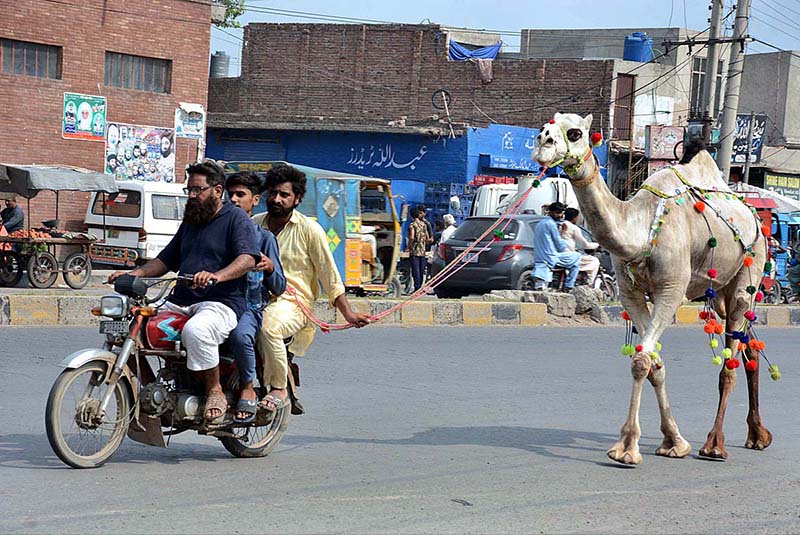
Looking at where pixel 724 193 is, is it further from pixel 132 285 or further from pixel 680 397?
pixel 132 285

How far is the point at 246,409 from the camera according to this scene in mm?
6418

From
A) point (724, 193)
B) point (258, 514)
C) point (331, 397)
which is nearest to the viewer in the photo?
point (258, 514)

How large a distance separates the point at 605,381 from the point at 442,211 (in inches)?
945

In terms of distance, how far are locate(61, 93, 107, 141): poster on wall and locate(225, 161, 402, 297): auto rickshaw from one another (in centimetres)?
692

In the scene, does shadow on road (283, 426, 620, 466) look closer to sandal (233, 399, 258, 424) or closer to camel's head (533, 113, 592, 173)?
sandal (233, 399, 258, 424)

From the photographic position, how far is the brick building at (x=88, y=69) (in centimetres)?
2608

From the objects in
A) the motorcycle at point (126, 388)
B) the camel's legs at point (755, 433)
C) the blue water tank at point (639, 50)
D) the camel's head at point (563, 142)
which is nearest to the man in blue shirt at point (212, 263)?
the motorcycle at point (126, 388)

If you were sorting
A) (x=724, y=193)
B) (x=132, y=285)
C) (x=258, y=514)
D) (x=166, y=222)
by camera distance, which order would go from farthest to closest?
(x=166, y=222)
(x=724, y=193)
(x=132, y=285)
(x=258, y=514)

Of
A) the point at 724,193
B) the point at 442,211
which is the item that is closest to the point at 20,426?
the point at 724,193

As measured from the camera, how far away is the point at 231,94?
4219 centimetres

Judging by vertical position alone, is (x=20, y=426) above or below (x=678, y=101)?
Result: below

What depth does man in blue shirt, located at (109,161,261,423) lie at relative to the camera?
244 inches

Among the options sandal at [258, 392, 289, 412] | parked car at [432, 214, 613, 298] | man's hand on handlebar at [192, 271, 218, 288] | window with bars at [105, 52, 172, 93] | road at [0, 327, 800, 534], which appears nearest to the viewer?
road at [0, 327, 800, 534]

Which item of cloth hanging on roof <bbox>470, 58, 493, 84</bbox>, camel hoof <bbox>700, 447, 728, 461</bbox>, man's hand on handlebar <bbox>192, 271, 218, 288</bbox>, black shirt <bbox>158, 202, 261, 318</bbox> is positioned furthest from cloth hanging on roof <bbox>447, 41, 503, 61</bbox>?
man's hand on handlebar <bbox>192, 271, 218, 288</bbox>
